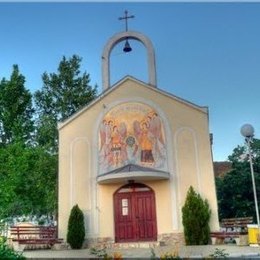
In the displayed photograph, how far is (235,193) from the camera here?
78.1 feet

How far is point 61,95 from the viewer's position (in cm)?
3083

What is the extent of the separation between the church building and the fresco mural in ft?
0.14

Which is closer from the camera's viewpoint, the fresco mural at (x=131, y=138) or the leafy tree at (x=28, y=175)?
the fresco mural at (x=131, y=138)

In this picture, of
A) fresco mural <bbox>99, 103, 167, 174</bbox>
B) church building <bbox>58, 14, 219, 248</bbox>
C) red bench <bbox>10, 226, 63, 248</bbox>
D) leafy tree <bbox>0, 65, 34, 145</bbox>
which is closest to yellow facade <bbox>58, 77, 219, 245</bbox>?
church building <bbox>58, 14, 219, 248</bbox>

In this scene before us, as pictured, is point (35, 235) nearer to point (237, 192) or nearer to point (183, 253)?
point (183, 253)

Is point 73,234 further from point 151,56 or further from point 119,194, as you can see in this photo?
point 151,56

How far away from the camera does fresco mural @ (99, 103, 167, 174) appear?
17453 millimetres

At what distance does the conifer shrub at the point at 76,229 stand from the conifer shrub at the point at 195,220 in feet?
13.6

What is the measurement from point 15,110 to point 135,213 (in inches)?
559

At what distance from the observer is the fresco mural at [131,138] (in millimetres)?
17453

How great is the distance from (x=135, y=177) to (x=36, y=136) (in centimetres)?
1358

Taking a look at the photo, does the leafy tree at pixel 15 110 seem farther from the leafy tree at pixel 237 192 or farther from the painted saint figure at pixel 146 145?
the leafy tree at pixel 237 192

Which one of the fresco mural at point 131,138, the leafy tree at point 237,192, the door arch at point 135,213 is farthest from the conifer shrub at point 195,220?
the leafy tree at point 237,192

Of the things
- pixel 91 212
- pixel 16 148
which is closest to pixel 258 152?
pixel 91 212
